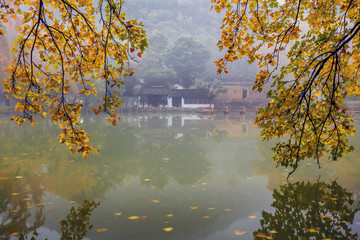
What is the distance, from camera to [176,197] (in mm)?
5762

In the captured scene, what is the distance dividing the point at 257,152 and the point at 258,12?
7.48 metres

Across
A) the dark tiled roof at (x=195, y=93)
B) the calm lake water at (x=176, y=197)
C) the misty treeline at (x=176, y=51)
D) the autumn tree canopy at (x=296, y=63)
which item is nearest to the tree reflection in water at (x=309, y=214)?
the calm lake water at (x=176, y=197)

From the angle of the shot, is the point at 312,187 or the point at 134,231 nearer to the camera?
the point at 134,231

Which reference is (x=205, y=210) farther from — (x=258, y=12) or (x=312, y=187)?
(x=258, y=12)

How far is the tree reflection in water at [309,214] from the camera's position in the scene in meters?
3.94

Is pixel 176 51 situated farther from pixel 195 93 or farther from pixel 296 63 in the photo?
pixel 296 63

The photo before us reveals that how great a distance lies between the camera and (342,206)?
4906 millimetres

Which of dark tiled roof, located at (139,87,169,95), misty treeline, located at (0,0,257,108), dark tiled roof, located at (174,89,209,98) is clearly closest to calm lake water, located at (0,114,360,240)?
misty treeline, located at (0,0,257,108)

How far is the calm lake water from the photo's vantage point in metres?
4.22

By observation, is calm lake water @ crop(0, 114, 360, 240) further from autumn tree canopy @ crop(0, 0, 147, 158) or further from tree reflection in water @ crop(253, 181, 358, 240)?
autumn tree canopy @ crop(0, 0, 147, 158)

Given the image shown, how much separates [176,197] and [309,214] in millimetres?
2477

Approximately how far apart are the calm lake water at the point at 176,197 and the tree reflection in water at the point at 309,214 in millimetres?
15

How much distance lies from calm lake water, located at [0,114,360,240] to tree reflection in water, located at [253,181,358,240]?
1 cm

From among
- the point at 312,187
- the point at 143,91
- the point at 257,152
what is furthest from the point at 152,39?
the point at 312,187
